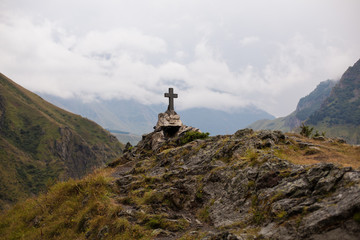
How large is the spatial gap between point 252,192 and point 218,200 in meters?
2.07

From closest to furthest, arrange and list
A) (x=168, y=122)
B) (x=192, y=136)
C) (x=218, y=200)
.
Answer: (x=218, y=200) → (x=192, y=136) → (x=168, y=122)

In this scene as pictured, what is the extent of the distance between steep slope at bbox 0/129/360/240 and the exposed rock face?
3cm

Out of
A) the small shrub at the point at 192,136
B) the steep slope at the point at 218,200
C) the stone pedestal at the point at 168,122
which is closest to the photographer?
the steep slope at the point at 218,200

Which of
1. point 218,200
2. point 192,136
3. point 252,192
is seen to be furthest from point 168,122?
point 252,192

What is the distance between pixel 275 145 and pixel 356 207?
8.94m

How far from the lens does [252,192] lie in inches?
449

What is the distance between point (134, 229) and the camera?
11.2 meters

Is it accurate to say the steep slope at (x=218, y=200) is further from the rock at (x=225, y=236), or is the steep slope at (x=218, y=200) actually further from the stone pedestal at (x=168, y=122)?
the stone pedestal at (x=168, y=122)

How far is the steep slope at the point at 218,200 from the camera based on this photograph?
8.23 metres

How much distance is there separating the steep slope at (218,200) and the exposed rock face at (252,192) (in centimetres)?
3

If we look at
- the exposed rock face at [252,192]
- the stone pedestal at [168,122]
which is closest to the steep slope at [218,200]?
the exposed rock face at [252,192]

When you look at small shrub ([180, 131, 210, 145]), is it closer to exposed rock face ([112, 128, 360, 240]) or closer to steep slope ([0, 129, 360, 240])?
exposed rock face ([112, 128, 360, 240])

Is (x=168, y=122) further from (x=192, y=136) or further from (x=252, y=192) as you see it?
(x=252, y=192)

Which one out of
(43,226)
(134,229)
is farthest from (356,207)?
(43,226)
